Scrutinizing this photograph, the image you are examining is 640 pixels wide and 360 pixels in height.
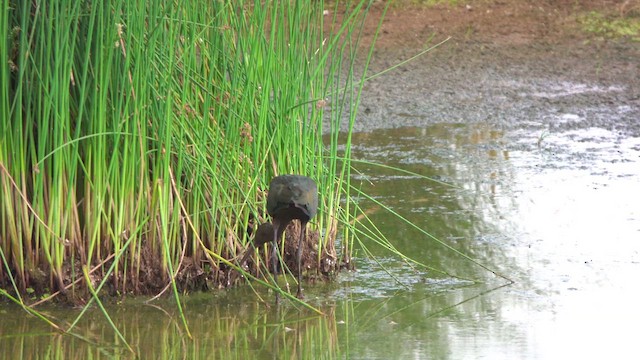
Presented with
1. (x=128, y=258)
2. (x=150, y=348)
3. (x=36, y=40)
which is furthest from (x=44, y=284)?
(x=36, y=40)

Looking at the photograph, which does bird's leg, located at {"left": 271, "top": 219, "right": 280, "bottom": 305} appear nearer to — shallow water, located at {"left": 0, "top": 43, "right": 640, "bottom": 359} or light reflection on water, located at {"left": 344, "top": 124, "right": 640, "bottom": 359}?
shallow water, located at {"left": 0, "top": 43, "right": 640, "bottom": 359}

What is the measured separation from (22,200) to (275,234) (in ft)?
2.28

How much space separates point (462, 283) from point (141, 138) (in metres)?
1.05

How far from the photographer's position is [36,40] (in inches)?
124

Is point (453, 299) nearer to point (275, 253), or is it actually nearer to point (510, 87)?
point (275, 253)

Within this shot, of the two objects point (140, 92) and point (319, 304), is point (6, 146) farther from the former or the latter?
point (319, 304)

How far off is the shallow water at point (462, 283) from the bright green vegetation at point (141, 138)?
0.15 metres

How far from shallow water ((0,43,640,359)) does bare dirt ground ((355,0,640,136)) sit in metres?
0.45

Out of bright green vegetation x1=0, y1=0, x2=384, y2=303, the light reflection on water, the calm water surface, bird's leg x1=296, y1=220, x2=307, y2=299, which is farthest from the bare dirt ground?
bird's leg x1=296, y1=220, x2=307, y2=299

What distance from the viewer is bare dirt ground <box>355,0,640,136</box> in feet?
21.2

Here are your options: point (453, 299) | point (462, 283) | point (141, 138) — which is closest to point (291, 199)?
point (141, 138)

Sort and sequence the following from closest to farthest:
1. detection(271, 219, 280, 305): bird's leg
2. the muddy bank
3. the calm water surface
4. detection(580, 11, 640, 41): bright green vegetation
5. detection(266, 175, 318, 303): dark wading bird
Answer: the calm water surface, detection(266, 175, 318, 303): dark wading bird, detection(271, 219, 280, 305): bird's leg, the muddy bank, detection(580, 11, 640, 41): bright green vegetation

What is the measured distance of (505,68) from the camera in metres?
7.46

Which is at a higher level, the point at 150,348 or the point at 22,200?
the point at 22,200
